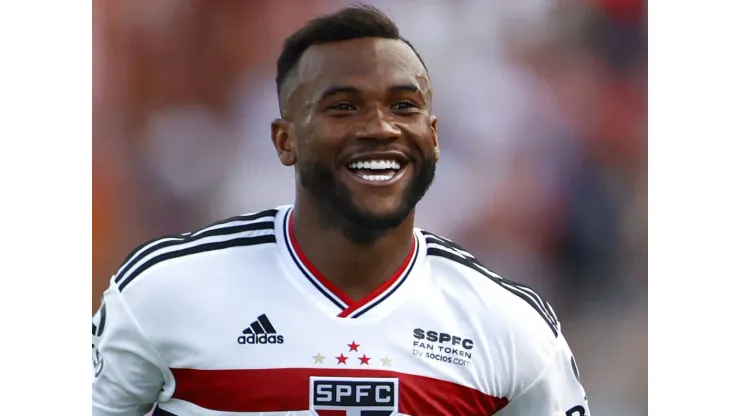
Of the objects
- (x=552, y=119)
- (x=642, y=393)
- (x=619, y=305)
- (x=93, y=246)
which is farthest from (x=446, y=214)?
(x=93, y=246)

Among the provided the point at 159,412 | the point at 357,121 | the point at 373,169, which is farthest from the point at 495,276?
the point at 159,412

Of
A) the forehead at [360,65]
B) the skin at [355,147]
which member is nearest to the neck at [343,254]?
the skin at [355,147]

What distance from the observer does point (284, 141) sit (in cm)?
204

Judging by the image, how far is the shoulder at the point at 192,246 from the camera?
204 cm

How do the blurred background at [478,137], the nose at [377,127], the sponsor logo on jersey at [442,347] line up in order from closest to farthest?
the nose at [377,127]
the sponsor logo on jersey at [442,347]
the blurred background at [478,137]

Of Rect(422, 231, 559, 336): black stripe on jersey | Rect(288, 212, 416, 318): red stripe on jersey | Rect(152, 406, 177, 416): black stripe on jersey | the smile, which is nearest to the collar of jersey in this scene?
Rect(288, 212, 416, 318): red stripe on jersey

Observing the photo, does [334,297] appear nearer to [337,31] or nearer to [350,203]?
[350,203]

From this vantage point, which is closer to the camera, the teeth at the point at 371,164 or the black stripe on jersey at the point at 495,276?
the teeth at the point at 371,164

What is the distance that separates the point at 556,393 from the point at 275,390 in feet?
2.40

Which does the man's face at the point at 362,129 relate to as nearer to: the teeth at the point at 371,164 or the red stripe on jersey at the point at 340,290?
the teeth at the point at 371,164

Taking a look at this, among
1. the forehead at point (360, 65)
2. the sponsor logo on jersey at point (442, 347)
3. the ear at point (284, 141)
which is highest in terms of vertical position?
the forehead at point (360, 65)

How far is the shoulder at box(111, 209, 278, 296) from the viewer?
2.04 metres

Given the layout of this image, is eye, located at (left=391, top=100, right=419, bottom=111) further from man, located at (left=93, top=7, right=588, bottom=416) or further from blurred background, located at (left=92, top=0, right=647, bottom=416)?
blurred background, located at (left=92, top=0, right=647, bottom=416)

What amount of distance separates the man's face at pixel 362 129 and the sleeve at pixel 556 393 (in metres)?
0.56
